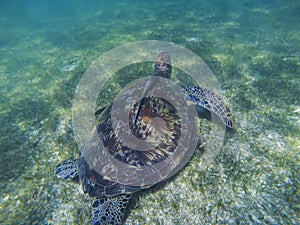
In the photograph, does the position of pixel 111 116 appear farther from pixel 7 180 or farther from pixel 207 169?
pixel 7 180

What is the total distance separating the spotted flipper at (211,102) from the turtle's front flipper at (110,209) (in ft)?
7.15

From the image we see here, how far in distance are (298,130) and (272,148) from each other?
693 millimetres

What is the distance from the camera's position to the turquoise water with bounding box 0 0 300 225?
8.45 ft

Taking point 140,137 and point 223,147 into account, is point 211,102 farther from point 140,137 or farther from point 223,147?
point 140,137

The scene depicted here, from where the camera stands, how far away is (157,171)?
2.63m

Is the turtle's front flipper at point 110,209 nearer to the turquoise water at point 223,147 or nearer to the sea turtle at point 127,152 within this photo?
the sea turtle at point 127,152

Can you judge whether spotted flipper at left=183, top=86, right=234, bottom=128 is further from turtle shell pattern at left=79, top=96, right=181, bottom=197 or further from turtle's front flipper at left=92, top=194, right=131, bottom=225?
turtle's front flipper at left=92, top=194, right=131, bottom=225

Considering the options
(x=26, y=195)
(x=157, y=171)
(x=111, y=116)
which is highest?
(x=111, y=116)

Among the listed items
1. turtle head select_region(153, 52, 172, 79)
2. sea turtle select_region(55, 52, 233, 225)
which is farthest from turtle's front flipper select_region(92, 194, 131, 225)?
turtle head select_region(153, 52, 172, 79)

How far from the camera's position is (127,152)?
266cm

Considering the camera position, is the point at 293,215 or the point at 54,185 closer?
the point at 293,215

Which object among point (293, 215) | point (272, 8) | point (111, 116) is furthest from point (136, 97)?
point (272, 8)

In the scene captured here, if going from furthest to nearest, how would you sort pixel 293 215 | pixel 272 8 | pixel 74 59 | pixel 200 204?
1. pixel 272 8
2. pixel 74 59
3. pixel 200 204
4. pixel 293 215

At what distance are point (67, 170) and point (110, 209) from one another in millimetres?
1172
